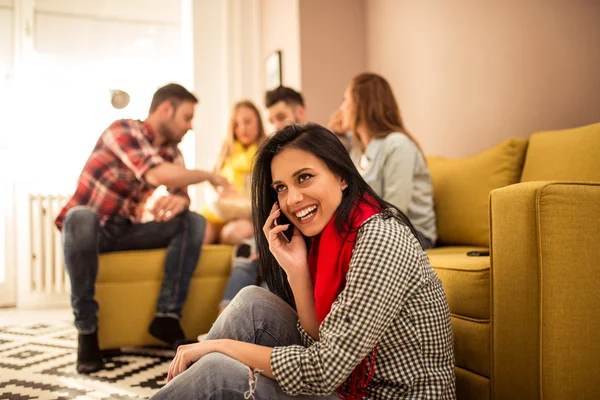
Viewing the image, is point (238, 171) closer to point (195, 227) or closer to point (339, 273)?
point (195, 227)

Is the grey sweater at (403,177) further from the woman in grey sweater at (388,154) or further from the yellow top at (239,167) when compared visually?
the yellow top at (239,167)

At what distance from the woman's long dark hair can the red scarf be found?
0.02 m

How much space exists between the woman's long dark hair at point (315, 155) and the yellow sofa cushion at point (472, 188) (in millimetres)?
1173

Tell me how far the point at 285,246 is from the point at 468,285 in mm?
561

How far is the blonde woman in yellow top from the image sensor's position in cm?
270

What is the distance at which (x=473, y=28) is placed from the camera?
2645mm

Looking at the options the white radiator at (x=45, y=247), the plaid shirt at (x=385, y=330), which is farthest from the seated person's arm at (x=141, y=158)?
the white radiator at (x=45, y=247)

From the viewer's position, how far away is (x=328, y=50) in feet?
12.2

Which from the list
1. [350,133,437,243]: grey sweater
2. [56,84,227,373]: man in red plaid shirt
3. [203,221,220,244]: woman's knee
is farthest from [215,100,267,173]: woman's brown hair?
[350,133,437,243]: grey sweater

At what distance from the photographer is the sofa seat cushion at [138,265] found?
96.0 inches

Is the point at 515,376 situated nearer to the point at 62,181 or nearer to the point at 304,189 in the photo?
the point at 304,189

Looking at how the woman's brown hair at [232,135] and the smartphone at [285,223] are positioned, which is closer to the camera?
the smartphone at [285,223]

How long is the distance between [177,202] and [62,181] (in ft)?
7.54

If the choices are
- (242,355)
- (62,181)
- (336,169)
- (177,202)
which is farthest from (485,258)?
(62,181)
